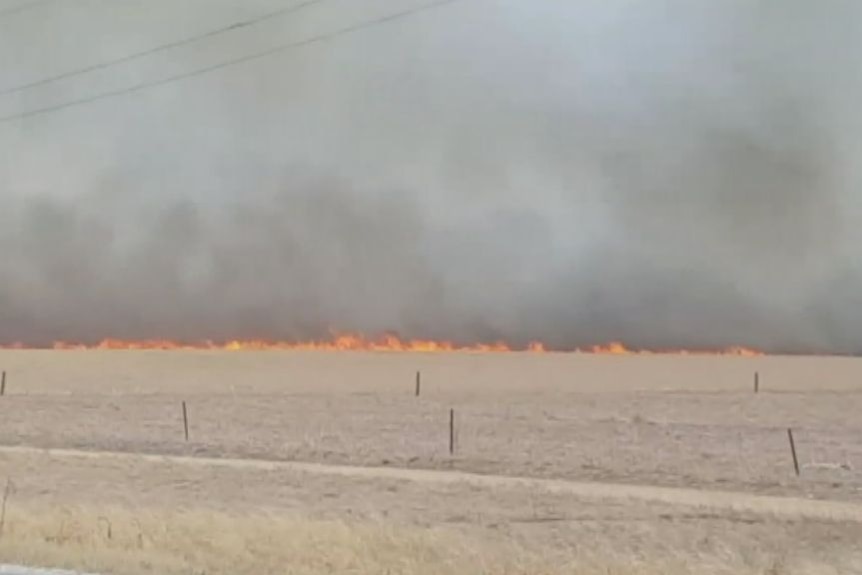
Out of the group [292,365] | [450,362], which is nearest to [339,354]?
[292,365]

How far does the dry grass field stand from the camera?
7.23 m

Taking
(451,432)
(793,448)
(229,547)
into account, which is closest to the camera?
A: (229,547)

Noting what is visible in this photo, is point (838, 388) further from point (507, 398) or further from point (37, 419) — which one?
point (37, 419)

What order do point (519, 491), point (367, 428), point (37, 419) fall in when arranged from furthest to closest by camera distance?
point (37, 419)
point (367, 428)
point (519, 491)

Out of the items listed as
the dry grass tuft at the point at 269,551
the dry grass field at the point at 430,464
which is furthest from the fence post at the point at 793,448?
the dry grass tuft at the point at 269,551

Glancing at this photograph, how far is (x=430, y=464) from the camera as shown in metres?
12.7

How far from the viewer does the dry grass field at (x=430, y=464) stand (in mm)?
7227

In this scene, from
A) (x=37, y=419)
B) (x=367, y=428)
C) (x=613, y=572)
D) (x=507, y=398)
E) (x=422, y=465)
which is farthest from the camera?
(x=507, y=398)

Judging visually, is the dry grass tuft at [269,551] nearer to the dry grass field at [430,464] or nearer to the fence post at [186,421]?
the dry grass field at [430,464]

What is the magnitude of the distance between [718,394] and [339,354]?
8.47 meters

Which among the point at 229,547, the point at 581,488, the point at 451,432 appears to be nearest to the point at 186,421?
the point at 451,432

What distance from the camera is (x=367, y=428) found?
1505cm

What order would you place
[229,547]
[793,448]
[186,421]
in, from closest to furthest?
1. [229,547]
2. [793,448]
3. [186,421]

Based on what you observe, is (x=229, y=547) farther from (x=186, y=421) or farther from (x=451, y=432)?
(x=186, y=421)
